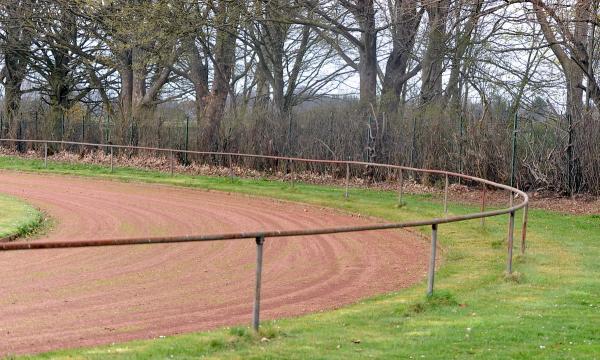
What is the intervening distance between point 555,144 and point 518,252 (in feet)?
40.0

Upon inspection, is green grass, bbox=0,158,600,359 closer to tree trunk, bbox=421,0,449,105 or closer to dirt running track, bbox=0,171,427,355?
dirt running track, bbox=0,171,427,355

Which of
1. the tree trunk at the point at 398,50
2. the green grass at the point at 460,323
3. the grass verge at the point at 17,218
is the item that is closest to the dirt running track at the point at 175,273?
the grass verge at the point at 17,218

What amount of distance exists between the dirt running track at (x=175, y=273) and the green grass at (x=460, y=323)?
2.88 ft

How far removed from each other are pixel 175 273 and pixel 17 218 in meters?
7.14

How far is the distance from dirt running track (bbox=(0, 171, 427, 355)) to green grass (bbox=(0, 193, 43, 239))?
562 millimetres

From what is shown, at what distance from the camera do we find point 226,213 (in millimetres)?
21578

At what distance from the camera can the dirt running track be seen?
9.92 meters

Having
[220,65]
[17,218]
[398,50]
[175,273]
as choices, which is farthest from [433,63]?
[175,273]

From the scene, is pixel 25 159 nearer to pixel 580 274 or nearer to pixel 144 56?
pixel 144 56

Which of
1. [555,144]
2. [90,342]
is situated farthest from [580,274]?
[555,144]

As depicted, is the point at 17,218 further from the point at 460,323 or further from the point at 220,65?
the point at 220,65

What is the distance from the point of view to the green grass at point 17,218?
58.0 feet

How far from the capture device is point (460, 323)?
9.02m

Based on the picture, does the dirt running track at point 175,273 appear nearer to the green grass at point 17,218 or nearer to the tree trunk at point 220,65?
the green grass at point 17,218
